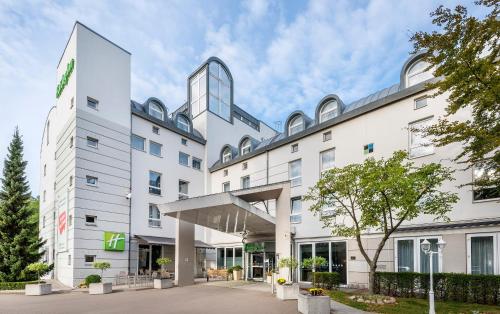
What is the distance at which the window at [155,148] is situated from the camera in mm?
27431

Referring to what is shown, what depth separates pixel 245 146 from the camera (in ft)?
98.8

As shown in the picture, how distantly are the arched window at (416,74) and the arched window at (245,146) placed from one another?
44.8 feet

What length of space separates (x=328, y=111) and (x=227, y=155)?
38.3ft

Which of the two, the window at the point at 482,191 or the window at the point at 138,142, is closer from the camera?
the window at the point at 482,191

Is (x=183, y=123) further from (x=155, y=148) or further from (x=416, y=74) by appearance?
(x=416, y=74)

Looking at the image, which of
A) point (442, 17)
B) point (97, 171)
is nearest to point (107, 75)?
point (97, 171)

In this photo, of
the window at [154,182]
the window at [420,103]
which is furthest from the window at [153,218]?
the window at [420,103]

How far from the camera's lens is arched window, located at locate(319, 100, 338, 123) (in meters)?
22.5

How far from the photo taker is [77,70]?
2294 centimetres

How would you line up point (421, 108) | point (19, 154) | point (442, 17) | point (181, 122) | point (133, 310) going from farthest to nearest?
point (181, 122) → point (19, 154) → point (421, 108) → point (133, 310) → point (442, 17)

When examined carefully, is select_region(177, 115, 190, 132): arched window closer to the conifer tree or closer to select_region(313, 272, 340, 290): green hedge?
the conifer tree

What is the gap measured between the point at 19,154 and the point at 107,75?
26.7ft

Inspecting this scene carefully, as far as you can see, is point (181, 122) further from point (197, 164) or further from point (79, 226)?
point (79, 226)

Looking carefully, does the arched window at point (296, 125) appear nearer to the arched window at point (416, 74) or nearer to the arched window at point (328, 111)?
the arched window at point (328, 111)
